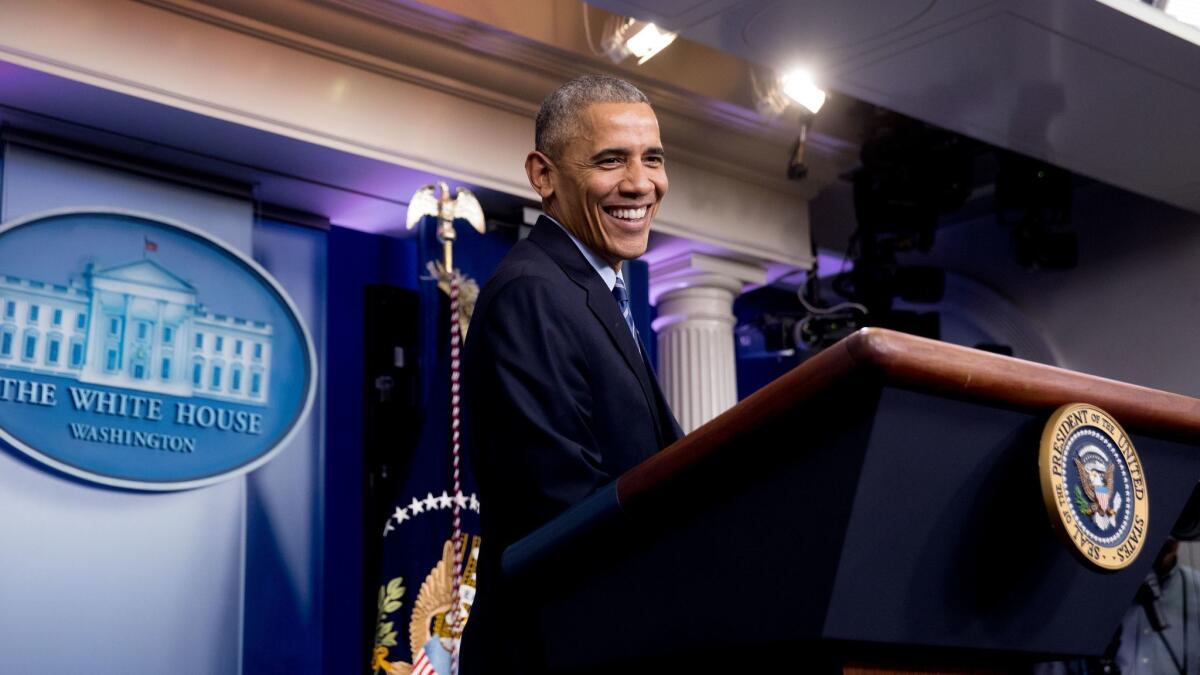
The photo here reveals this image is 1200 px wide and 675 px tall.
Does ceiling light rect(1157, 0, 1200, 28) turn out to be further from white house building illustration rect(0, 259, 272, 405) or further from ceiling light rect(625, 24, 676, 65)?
→ white house building illustration rect(0, 259, 272, 405)

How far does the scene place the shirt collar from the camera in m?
1.37

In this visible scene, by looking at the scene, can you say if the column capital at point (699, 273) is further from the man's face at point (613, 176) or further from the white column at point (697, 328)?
the man's face at point (613, 176)

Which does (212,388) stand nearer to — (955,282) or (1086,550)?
(1086,550)

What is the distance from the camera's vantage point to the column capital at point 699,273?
5238mm

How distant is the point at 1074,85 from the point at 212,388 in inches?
115

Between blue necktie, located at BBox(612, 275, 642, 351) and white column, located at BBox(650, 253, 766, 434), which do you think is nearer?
blue necktie, located at BBox(612, 275, 642, 351)

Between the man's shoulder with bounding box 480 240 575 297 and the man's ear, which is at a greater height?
the man's ear

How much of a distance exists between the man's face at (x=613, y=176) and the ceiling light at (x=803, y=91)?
10.0 feet

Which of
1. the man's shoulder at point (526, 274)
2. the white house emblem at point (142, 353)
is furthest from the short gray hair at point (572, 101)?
the white house emblem at point (142, 353)

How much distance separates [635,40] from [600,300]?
3.07 metres

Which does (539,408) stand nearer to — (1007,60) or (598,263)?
(598,263)

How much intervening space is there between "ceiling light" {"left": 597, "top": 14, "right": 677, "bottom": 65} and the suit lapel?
2858 mm

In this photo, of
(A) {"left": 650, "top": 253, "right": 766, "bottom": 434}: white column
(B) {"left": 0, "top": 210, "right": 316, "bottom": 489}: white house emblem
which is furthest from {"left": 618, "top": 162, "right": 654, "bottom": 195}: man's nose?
(A) {"left": 650, "top": 253, "right": 766, "bottom": 434}: white column

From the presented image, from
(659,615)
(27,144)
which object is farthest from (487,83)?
(659,615)
